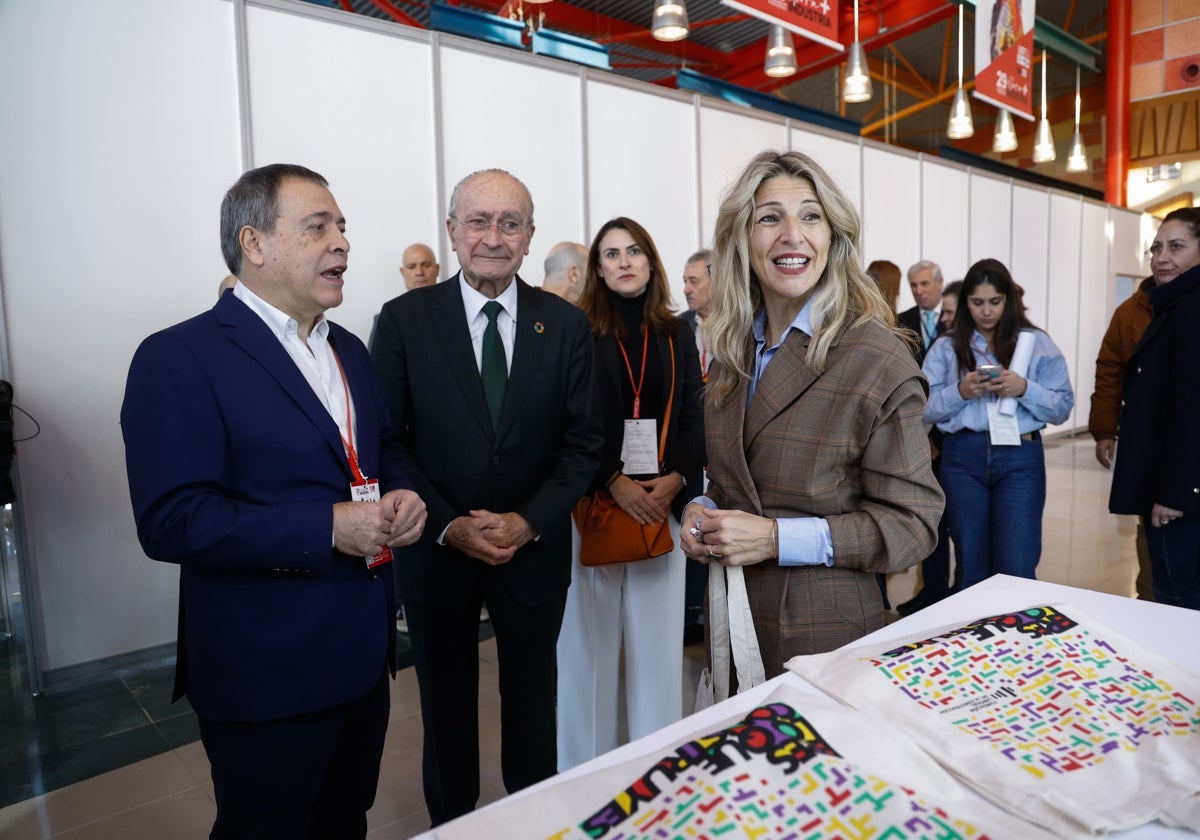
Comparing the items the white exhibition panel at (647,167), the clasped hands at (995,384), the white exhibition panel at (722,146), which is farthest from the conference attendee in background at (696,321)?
the white exhibition panel at (722,146)

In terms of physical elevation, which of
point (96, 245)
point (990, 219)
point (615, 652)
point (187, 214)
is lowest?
point (615, 652)

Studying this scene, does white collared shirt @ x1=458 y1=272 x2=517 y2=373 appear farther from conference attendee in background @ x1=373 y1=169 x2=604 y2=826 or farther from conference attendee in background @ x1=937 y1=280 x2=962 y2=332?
conference attendee in background @ x1=937 y1=280 x2=962 y2=332

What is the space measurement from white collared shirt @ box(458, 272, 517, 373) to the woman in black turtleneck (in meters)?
0.48

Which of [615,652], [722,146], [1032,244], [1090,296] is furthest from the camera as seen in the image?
[1090,296]

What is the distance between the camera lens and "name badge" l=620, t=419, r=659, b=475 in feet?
8.36

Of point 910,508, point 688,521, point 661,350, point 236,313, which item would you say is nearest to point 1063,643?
point 910,508

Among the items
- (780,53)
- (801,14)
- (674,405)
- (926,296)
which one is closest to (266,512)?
(674,405)

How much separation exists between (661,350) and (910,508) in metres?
1.40

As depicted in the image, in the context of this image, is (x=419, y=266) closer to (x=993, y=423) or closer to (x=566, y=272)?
(x=566, y=272)

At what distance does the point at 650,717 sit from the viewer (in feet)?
8.41

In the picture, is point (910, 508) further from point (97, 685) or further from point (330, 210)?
point (97, 685)

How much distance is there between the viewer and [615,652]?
8.34 ft

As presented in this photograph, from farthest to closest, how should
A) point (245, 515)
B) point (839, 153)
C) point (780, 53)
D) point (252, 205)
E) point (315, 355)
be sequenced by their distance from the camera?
point (839, 153)
point (780, 53)
point (315, 355)
point (252, 205)
point (245, 515)

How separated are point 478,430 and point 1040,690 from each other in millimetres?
1411
